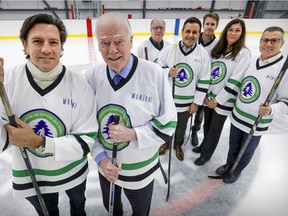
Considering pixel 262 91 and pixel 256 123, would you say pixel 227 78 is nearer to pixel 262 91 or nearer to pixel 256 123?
pixel 262 91

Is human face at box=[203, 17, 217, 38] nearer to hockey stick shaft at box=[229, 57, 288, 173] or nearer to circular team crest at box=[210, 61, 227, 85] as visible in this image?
circular team crest at box=[210, 61, 227, 85]

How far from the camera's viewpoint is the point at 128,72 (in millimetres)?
1026

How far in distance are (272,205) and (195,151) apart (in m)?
0.89

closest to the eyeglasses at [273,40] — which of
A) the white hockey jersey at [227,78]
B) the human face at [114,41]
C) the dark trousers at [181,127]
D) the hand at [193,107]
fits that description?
the white hockey jersey at [227,78]

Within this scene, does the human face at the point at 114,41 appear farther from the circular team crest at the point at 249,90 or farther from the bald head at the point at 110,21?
the circular team crest at the point at 249,90

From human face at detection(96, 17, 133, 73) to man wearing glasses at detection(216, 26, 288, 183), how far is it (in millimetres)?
1112

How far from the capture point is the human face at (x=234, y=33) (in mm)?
1789

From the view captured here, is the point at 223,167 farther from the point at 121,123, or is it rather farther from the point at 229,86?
the point at 121,123

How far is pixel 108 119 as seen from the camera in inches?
42.8

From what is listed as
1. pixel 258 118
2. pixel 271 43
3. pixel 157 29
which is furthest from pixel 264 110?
pixel 157 29

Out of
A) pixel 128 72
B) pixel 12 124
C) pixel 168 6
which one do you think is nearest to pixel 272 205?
pixel 128 72

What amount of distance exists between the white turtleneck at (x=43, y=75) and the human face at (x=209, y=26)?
1.68 metres

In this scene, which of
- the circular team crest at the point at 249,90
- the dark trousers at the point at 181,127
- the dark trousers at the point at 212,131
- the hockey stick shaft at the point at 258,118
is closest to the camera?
the hockey stick shaft at the point at 258,118

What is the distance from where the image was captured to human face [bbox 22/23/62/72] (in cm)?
89
